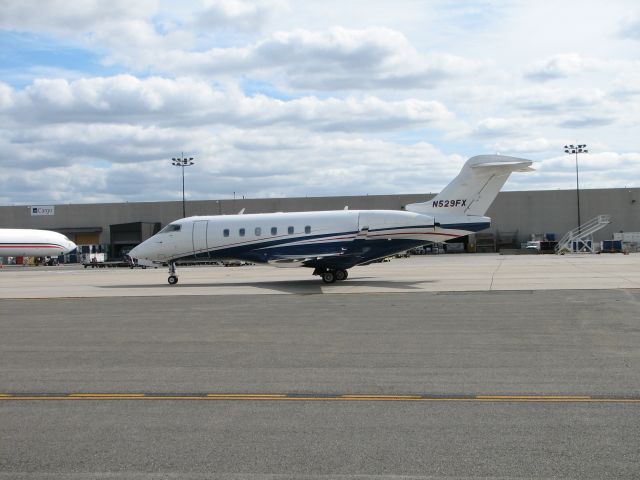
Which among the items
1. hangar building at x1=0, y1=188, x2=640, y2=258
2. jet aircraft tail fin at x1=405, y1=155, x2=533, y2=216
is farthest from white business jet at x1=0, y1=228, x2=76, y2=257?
jet aircraft tail fin at x1=405, y1=155, x2=533, y2=216

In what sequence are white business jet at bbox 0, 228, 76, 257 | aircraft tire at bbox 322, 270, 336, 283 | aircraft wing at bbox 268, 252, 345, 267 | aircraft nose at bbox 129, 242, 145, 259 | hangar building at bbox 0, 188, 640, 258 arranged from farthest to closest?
1. hangar building at bbox 0, 188, 640, 258
2. white business jet at bbox 0, 228, 76, 257
3. aircraft nose at bbox 129, 242, 145, 259
4. aircraft tire at bbox 322, 270, 336, 283
5. aircraft wing at bbox 268, 252, 345, 267

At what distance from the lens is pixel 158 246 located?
33844 millimetres

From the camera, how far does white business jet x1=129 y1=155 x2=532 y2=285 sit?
3039 centimetres

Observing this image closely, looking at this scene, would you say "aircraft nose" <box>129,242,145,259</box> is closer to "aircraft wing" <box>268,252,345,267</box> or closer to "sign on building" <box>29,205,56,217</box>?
"aircraft wing" <box>268,252,345,267</box>

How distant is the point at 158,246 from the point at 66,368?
22.6 metres

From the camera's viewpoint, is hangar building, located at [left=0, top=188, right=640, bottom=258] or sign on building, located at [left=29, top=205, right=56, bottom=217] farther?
sign on building, located at [left=29, top=205, right=56, bottom=217]

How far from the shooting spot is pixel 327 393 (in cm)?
943

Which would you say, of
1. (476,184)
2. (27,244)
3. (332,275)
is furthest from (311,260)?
(27,244)

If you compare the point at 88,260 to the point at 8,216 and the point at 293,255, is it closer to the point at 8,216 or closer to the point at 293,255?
the point at 8,216

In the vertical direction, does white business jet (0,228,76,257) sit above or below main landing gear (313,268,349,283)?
above

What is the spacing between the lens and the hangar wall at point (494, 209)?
90.4 metres

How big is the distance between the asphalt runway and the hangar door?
15320 mm

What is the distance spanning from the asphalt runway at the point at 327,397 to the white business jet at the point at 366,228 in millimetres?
12622

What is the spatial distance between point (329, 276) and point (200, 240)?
6.25 metres
